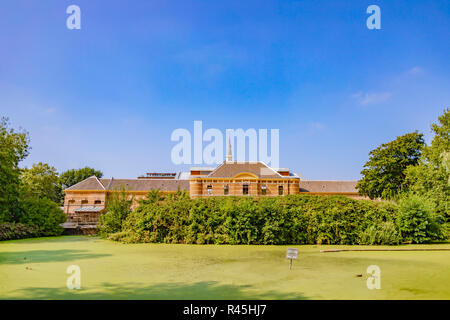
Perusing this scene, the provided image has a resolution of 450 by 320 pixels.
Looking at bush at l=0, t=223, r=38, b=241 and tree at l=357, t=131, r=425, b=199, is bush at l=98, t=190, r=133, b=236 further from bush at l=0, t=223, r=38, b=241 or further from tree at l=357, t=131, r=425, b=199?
tree at l=357, t=131, r=425, b=199

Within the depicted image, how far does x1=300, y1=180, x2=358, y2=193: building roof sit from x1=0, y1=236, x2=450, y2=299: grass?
4043 centimetres

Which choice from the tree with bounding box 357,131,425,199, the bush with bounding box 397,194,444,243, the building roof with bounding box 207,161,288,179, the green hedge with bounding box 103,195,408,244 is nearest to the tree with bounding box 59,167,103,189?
the building roof with bounding box 207,161,288,179

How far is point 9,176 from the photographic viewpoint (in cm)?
2372

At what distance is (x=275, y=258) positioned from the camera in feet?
41.4

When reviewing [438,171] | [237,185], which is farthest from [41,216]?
[438,171]

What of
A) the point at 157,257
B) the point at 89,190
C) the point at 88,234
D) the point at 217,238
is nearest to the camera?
the point at 157,257

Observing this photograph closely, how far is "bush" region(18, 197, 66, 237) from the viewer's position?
24500mm

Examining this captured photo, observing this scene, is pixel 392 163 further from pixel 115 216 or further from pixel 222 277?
pixel 222 277

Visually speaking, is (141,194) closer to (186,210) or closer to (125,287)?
(186,210)

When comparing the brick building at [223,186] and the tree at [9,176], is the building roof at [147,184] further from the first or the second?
the tree at [9,176]

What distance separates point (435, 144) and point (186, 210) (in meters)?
23.3

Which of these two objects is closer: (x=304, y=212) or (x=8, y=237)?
(x=304, y=212)
